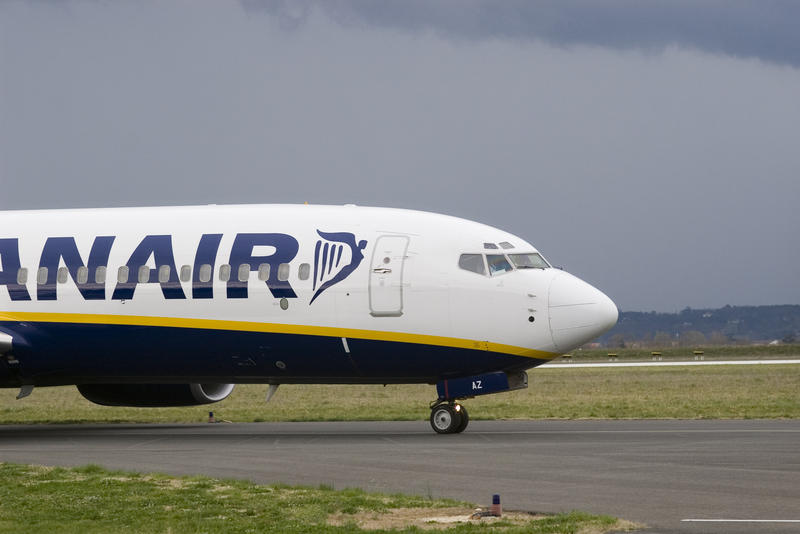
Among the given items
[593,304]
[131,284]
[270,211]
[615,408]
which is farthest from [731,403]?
[131,284]

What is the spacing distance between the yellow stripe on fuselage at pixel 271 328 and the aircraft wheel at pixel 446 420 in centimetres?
155

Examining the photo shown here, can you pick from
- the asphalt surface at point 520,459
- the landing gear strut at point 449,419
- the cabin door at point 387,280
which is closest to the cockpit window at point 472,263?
the cabin door at point 387,280

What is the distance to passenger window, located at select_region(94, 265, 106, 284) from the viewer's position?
28938mm

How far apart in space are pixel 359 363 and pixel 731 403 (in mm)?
15710

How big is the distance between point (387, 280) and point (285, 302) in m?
2.43

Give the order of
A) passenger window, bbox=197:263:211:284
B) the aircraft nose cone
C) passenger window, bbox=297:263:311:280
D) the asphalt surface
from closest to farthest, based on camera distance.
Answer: the asphalt surface, the aircraft nose cone, passenger window, bbox=297:263:311:280, passenger window, bbox=197:263:211:284

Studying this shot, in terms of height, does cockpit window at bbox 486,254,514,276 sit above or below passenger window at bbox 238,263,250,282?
below

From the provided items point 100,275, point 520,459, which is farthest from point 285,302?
point 520,459

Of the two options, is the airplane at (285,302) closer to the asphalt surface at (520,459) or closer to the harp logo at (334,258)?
the harp logo at (334,258)

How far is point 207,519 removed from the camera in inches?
565

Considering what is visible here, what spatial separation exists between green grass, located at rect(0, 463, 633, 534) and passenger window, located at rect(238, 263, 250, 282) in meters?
9.86

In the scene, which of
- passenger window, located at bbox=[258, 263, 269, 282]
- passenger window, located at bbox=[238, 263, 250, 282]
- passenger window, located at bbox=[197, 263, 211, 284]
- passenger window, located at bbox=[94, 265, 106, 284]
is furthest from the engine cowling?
passenger window, located at bbox=[258, 263, 269, 282]

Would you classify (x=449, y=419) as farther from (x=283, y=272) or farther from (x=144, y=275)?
(x=144, y=275)

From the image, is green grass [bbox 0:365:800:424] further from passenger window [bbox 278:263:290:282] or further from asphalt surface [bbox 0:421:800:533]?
passenger window [bbox 278:263:290:282]
